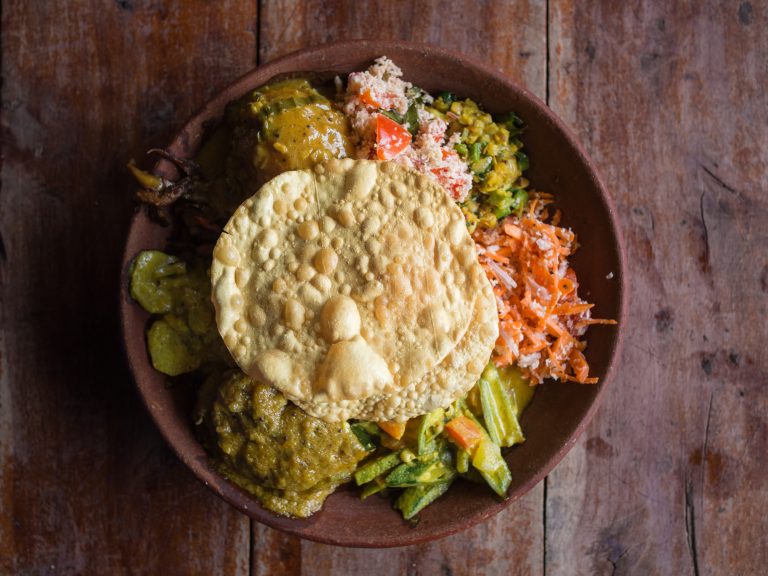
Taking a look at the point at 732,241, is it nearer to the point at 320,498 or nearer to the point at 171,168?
the point at 320,498

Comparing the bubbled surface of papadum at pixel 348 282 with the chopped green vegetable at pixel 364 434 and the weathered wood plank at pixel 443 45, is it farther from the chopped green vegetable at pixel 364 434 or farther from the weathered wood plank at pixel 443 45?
the weathered wood plank at pixel 443 45

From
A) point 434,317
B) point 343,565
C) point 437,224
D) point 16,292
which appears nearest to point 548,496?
point 343,565

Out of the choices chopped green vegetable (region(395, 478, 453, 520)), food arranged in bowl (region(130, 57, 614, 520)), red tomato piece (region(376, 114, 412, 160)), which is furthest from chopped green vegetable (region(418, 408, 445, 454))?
red tomato piece (region(376, 114, 412, 160))

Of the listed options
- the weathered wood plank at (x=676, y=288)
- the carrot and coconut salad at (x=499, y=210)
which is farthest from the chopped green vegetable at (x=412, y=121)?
the weathered wood plank at (x=676, y=288)

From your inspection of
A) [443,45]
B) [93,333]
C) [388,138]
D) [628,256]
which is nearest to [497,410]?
[628,256]

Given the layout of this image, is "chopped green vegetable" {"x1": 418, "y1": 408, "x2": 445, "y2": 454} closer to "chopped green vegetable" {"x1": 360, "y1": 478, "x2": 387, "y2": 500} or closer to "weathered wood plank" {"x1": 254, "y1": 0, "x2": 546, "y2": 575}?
"chopped green vegetable" {"x1": 360, "y1": 478, "x2": 387, "y2": 500}

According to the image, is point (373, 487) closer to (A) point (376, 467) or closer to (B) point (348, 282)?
(A) point (376, 467)
